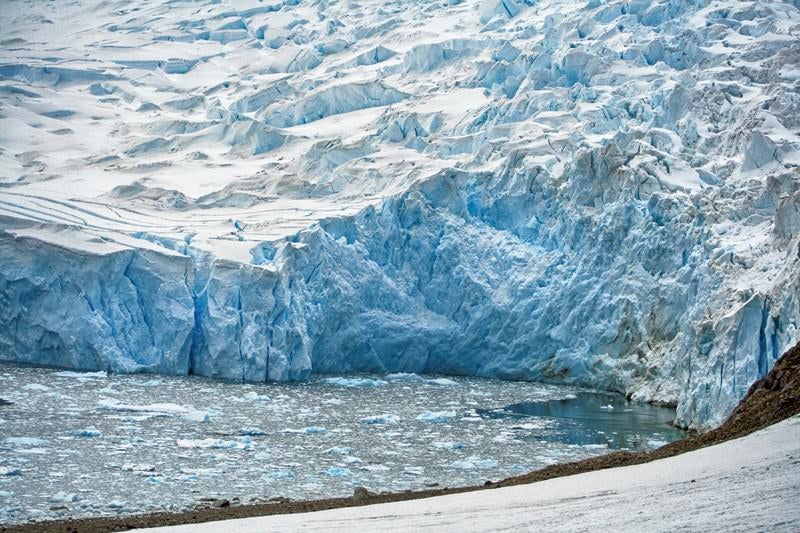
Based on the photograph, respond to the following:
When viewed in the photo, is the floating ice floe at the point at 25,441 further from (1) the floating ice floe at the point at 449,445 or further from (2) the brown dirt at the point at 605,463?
(1) the floating ice floe at the point at 449,445

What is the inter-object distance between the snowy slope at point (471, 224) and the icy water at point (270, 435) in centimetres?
99

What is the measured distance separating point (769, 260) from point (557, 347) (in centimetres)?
479

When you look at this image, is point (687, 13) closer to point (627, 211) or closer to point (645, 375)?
point (627, 211)

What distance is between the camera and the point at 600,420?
15.0 metres

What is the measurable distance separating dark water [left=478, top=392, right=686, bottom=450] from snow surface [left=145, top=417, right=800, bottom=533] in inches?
240

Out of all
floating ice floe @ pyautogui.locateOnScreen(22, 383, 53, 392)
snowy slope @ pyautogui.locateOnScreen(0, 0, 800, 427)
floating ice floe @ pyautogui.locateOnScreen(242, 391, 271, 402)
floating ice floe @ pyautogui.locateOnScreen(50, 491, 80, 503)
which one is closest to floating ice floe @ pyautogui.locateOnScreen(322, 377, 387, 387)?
snowy slope @ pyautogui.locateOnScreen(0, 0, 800, 427)

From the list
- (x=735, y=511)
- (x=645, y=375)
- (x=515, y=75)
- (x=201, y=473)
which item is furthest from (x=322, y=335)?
(x=735, y=511)

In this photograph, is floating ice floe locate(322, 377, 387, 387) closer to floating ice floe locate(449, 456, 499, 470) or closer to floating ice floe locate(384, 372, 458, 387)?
floating ice floe locate(384, 372, 458, 387)

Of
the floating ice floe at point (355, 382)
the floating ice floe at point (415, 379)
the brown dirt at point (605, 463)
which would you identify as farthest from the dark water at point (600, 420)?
the brown dirt at point (605, 463)

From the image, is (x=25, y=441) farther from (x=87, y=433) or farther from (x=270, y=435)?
(x=270, y=435)

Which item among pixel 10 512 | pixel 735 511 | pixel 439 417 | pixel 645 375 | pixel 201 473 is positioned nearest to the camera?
pixel 735 511

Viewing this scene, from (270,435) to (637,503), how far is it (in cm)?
751

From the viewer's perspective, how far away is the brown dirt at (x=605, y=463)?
7.41 m

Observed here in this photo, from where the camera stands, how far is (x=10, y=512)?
8.94 metres
